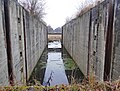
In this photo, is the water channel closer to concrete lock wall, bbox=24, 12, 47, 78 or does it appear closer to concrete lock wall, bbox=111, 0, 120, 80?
concrete lock wall, bbox=24, 12, 47, 78

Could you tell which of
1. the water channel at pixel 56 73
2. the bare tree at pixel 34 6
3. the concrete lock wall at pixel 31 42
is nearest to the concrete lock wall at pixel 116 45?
the water channel at pixel 56 73

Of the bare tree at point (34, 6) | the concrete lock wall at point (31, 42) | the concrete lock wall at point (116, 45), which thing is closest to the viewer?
the concrete lock wall at point (116, 45)

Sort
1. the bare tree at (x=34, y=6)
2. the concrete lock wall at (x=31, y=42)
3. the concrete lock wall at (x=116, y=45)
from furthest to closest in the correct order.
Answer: the bare tree at (x=34, y=6) → the concrete lock wall at (x=31, y=42) → the concrete lock wall at (x=116, y=45)

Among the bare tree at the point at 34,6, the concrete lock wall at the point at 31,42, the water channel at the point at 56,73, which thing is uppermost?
the bare tree at the point at 34,6

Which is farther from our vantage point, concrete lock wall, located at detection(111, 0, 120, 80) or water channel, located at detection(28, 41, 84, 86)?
water channel, located at detection(28, 41, 84, 86)

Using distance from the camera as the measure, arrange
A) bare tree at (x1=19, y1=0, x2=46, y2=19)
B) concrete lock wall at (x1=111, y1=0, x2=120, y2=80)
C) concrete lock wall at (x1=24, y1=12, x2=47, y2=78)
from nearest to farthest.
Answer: concrete lock wall at (x1=111, y1=0, x2=120, y2=80) < concrete lock wall at (x1=24, y1=12, x2=47, y2=78) < bare tree at (x1=19, y1=0, x2=46, y2=19)

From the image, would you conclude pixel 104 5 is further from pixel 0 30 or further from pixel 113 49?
pixel 0 30

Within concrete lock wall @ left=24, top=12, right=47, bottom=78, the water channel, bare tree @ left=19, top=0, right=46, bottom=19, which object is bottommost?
the water channel

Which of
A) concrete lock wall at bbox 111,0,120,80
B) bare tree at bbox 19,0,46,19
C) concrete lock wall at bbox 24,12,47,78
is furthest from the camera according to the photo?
bare tree at bbox 19,0,46,19

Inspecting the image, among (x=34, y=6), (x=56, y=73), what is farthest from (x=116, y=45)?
(x=34, y=6)

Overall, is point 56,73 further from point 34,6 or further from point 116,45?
point 34,6

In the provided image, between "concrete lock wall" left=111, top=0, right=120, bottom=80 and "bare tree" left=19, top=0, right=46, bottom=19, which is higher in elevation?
"bare tree" left=19, top=0, right=46, bottom=19

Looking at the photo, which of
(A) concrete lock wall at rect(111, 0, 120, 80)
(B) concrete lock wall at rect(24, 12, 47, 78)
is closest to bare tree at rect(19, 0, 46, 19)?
(B) concrete lock wall at rect(24, 12, 47, 78)

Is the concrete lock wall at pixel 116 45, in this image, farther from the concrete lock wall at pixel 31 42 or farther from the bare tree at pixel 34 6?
the bare tree at pixel 34 6
